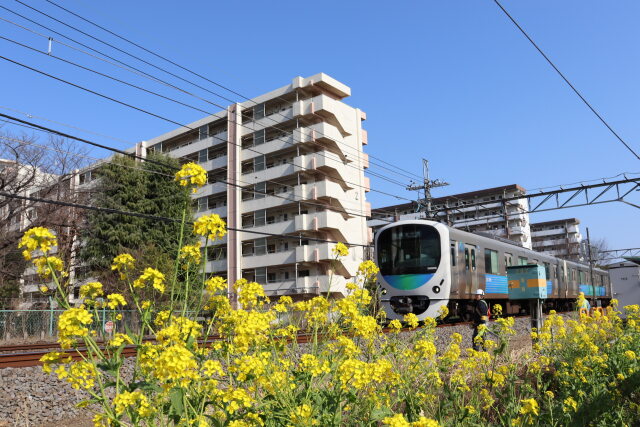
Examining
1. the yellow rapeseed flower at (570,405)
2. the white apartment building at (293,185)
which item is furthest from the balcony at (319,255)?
the yellow rapeseed flower at (570,405)

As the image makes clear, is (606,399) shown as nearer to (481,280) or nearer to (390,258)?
(390,258)

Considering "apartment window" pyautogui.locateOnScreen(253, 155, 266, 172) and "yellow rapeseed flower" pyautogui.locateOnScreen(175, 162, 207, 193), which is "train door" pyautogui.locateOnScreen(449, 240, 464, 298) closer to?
"yellow rapeseed flower" pyautogui.locateOnScreen(175, 162, 207, 193)

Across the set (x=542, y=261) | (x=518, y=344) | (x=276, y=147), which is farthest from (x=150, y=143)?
(x=518, y=344)

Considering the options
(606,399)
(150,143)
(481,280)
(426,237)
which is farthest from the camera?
(150,143)

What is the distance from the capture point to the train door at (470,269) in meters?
14.3

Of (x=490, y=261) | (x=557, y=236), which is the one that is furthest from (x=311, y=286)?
(x=557, y=236)

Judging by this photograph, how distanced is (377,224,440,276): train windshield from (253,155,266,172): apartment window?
73.8 feet

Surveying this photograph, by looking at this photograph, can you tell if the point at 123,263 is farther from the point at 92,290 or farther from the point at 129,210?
the point at 129,210

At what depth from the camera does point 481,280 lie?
15.2m

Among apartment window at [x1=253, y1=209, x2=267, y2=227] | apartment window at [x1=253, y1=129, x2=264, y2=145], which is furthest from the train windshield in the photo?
apartment window at [x1=253, y1=129, x2=264, y2=145]

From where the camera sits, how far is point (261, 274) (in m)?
34.2

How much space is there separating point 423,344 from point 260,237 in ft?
104

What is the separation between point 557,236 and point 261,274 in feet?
197

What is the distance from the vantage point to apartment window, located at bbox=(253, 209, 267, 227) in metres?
34.8
